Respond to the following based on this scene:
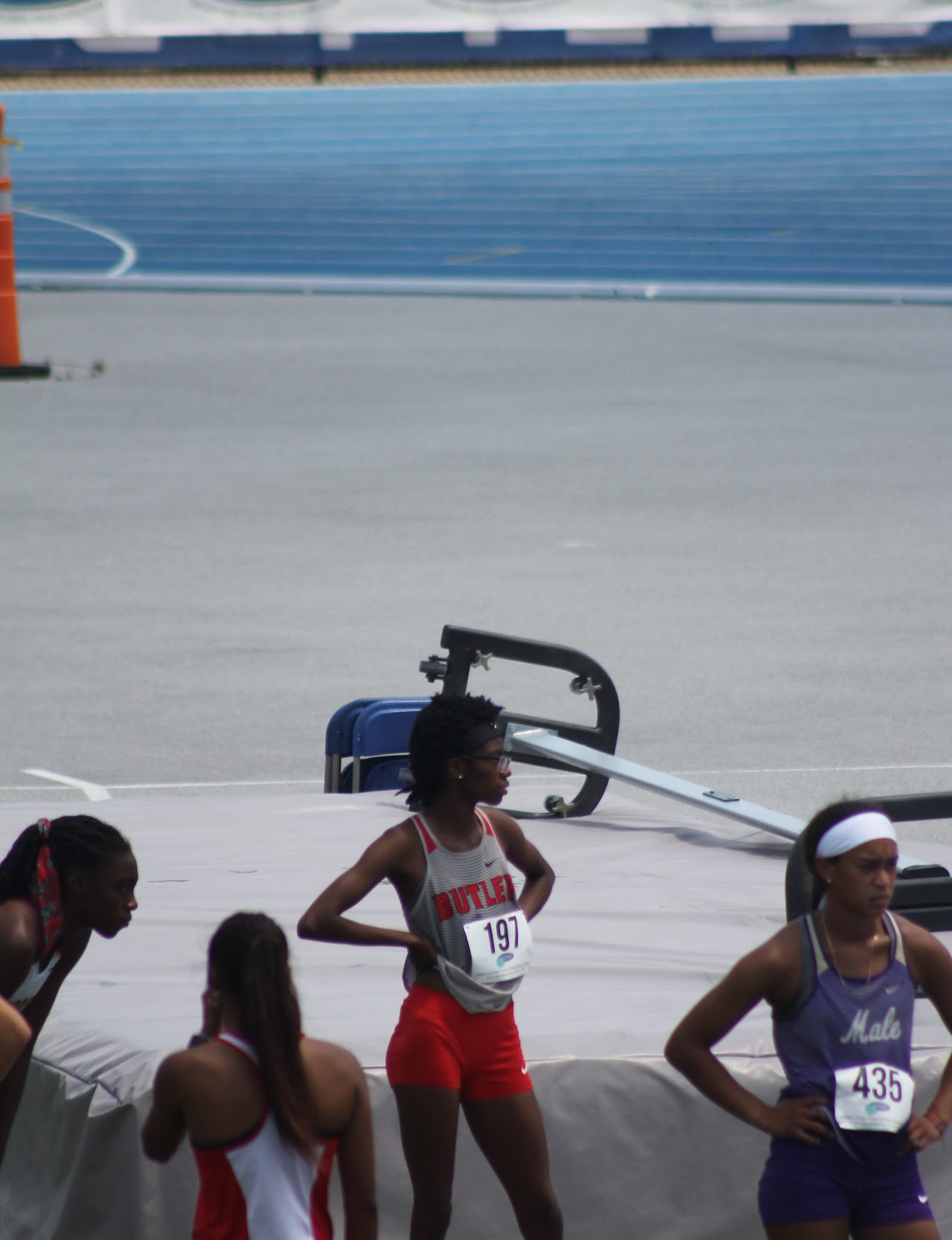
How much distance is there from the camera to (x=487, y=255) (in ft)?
101

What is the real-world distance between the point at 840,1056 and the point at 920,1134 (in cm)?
23

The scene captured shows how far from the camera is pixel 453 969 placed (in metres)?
4.53

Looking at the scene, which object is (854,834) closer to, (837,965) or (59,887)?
(837,965)

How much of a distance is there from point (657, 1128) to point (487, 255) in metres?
26.7

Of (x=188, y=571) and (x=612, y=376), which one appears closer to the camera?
(x=188, y=571)

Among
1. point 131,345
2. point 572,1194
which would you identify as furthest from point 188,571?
point 131,345

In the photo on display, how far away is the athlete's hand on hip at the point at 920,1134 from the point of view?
12.9 feet

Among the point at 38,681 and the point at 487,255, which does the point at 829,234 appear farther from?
the point at 38,681

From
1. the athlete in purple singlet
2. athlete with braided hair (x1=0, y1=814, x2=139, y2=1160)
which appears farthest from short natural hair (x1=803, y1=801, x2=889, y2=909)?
athlete with braided hair (x1=0, y1=814, x2=139, y2=1160)

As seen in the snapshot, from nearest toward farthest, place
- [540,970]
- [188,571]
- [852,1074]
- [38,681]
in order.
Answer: [852,1074], [540,970], [38,681], [188,571]

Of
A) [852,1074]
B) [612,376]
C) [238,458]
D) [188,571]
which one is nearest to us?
[852,1074]

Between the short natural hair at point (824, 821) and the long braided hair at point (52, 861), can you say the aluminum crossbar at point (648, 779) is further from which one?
the long braided hair at point (52, 861)

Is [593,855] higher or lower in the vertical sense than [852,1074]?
lower

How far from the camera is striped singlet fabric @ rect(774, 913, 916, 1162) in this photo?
12.8ft
